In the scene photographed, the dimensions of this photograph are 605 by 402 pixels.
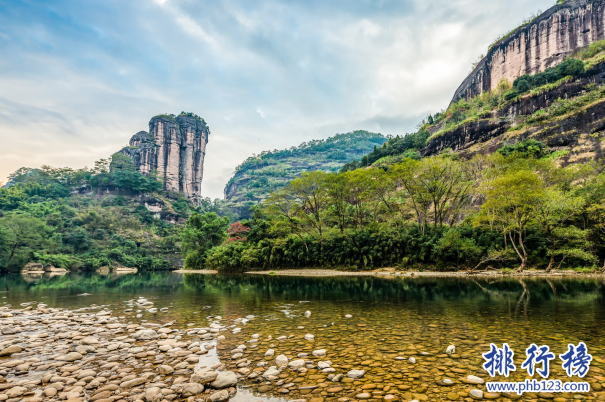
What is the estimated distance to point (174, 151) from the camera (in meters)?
102

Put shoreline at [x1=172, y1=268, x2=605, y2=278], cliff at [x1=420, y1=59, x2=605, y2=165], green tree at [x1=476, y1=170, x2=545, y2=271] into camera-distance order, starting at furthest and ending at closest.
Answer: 1. cliff at [x1=420, y1=59, x2=605, y2=165]
2. green tree at [x1=476, y1=170, x2=545, y2=271]
3. shoreline at [x1=172, y1=268, x2=605, y2=278]

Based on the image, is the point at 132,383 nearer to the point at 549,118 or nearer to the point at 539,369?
the point at 539,369

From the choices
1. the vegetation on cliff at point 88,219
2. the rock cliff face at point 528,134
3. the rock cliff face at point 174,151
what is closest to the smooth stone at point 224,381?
the rock cliff face at point 528,134

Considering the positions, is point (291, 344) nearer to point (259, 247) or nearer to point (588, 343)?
point (588, 343)

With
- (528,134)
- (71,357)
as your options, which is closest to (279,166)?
(528,134)

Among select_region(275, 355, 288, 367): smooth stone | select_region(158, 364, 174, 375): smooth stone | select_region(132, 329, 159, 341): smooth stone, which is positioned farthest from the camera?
select_region(132, 329, 159, 341): smooth stone

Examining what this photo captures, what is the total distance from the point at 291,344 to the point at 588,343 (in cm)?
564

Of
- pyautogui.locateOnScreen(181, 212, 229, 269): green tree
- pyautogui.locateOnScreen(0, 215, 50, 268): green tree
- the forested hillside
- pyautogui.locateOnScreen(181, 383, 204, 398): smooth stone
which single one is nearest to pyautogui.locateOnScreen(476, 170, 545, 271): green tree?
the forested hillside

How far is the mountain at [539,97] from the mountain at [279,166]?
7163 centimetres

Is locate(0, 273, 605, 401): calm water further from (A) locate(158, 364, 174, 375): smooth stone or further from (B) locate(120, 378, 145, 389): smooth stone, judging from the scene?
(B) locate(120, 378, 145, 389): smooth stone

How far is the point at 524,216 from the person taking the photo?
70.8ft

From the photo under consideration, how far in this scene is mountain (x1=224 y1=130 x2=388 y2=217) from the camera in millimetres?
130875

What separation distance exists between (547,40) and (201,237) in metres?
70.6

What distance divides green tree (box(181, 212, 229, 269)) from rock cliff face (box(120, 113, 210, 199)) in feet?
179
